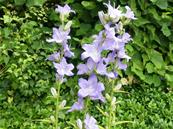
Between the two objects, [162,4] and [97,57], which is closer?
[97,57]

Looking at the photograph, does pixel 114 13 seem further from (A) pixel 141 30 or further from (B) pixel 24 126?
(A) pixel 141 30

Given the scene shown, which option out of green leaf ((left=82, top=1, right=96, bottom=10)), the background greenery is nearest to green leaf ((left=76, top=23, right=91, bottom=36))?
the background greenery

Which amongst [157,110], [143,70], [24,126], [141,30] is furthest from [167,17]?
[24,126]

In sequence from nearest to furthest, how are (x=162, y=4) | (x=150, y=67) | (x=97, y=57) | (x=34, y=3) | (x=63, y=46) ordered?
1. (x=97, y=57)
2. (x=63, y=46)
3. (x=34, y=3)
4. (x=162, y=4)
5. (x=150, y=67)

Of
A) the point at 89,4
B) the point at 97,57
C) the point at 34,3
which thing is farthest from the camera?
the point at 89,4

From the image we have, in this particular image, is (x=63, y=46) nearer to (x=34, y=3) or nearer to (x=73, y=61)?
(x=34, y=3)

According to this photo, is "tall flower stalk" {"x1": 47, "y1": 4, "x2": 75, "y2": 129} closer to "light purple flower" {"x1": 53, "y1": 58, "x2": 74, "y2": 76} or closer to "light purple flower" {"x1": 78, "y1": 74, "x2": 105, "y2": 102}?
"light purple flower" {"x1": 53, "y1": 58, "x2": 74, "y2": 76}

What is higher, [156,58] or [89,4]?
[89,4]

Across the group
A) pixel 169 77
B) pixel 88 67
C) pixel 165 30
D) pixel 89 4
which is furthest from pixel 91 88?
pixel 169 77

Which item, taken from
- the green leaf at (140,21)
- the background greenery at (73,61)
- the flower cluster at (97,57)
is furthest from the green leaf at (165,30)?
the flower cluster at (97,57)

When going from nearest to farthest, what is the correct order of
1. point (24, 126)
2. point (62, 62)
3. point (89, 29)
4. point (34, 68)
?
point (62, 62), point (24, 126), point (34, 68), point (89, 29)
